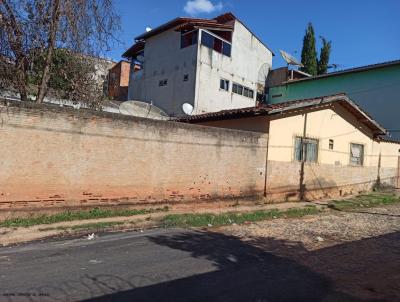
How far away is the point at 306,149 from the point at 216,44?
12.9 metres

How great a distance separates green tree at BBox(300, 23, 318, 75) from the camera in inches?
1492

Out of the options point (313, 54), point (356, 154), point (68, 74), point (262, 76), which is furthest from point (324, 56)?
point (68, 74)

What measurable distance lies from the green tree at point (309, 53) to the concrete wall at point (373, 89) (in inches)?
365

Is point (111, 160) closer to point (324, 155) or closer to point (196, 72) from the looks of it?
point (324, 155)

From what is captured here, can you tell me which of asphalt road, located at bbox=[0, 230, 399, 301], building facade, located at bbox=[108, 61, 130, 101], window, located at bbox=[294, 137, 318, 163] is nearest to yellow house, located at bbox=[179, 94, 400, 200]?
window, located at bbox=[294, 137, 318, 163]

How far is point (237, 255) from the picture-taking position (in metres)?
7.40

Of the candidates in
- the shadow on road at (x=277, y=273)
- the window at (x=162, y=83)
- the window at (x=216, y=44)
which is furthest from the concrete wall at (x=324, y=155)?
the window at (x=162, y=83)

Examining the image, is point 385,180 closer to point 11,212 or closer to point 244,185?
point 244,185

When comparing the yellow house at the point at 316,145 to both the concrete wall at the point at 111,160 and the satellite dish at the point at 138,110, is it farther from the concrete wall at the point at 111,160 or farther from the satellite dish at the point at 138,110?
the satellite dish at the point at 138,110

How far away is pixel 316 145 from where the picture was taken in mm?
17703

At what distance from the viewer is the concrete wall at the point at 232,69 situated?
26297 millimetres

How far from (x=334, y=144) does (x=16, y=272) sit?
15535 mm

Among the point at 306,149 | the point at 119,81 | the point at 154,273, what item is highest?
the point at 119,81

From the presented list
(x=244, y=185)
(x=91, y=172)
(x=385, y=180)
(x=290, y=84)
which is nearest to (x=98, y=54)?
(x=91, y=172)
